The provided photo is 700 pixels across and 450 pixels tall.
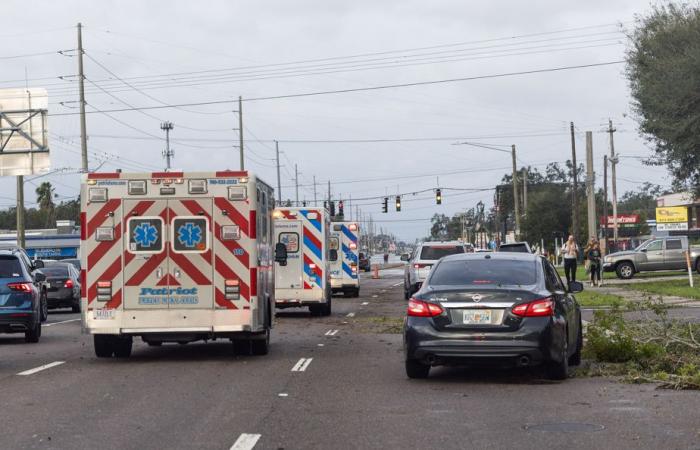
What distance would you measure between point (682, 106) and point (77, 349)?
20.0 m

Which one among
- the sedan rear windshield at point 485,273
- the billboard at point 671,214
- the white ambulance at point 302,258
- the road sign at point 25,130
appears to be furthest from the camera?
the billboard at point 671,214

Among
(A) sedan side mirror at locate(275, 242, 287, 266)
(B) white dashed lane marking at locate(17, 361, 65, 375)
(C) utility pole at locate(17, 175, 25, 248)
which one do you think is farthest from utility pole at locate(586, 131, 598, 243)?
(B) white dashed lane marking at locate(17, 361, 65, 375)

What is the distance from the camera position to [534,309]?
12.4 meters

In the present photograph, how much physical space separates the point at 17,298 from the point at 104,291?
508cm

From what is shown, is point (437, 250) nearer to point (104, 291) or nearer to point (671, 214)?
point (104, 291)

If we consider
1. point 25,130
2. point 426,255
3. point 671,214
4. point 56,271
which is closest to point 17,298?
point 56,271

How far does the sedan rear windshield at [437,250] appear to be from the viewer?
Answer: 3306cm

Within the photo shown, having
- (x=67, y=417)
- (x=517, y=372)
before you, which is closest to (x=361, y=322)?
(x=517, y=372)

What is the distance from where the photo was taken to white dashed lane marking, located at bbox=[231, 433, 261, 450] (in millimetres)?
8730

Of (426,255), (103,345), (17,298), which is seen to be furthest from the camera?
(426,255)

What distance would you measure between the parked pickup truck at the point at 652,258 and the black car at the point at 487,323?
36.1 m

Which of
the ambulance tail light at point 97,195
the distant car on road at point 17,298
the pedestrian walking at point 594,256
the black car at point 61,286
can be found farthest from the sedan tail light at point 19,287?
the pedestrian walking at point 594,256

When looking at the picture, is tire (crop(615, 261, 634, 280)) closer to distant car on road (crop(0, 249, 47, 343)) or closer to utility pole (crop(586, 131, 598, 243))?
utility pole (crop(586, 131, 598, 243))

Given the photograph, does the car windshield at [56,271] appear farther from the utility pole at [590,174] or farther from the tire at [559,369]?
the tire at [559,369]
